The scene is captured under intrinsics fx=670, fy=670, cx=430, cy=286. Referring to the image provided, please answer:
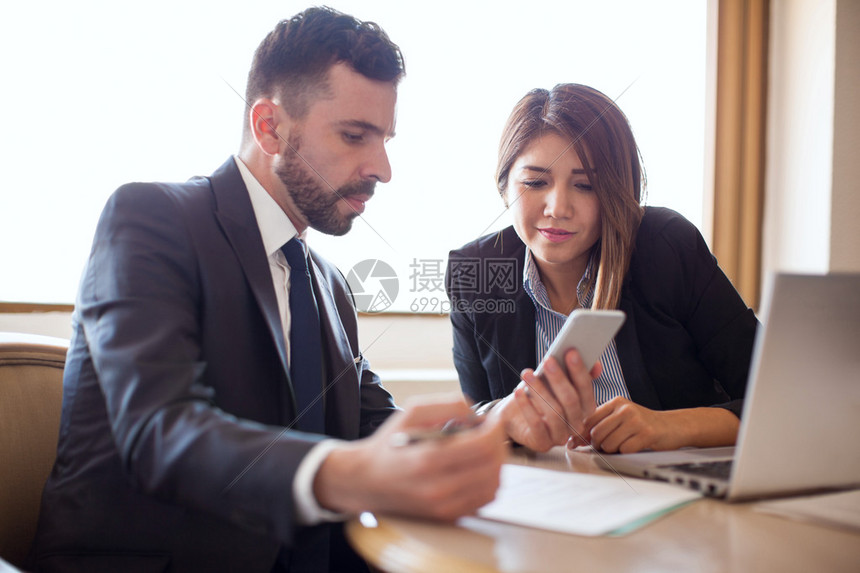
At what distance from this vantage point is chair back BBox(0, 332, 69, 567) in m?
1.08

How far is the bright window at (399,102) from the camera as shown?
202 cm

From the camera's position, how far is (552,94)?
1.74 m

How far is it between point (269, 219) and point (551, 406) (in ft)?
2.03

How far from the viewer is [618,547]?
0.62m

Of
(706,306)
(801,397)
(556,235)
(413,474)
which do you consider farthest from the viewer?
(556,235)

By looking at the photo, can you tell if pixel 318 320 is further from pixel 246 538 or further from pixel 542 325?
pixel 542 325

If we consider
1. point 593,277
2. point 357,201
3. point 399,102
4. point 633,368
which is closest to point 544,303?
point 593,277

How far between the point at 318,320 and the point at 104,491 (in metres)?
0.45

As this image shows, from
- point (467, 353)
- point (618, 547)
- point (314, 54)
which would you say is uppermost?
point (314, 54)

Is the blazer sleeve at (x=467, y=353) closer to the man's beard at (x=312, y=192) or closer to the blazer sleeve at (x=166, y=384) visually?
the man's beard at (x=312, y=192)

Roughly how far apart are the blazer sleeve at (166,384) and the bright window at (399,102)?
3.92 ft

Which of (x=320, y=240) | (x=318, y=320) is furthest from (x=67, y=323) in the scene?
(x=318, y=320)

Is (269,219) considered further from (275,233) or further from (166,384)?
(166,384)

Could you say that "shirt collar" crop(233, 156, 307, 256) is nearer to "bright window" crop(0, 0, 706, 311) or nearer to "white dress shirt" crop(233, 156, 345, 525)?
"white dress shirt" crop(233, 156, 345, 525)
